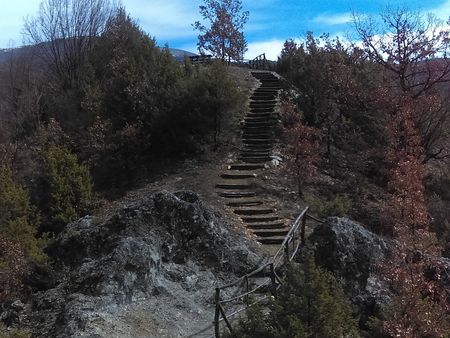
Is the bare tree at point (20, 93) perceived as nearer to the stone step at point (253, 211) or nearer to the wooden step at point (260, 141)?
the wooden step at point (260, 141)

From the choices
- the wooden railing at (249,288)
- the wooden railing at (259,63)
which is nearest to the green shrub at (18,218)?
the wooden railing at (249,288)

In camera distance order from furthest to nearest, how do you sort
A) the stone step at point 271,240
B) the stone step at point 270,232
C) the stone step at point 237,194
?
the stone step at point 237,194 < the stone step at point 270,232 < the stone step at point 271,240

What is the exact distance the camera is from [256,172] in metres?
20.2

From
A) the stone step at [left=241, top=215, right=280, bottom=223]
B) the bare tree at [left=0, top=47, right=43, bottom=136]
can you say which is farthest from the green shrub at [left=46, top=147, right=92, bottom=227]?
the bare tree at [left=0, top=47, right=43, bottom=136]

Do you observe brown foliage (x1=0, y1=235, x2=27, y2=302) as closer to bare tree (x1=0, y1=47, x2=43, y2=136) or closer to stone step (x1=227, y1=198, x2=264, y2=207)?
stone step (x1=227, y1=198, x2=264, y2=207)

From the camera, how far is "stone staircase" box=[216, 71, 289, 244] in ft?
51.7

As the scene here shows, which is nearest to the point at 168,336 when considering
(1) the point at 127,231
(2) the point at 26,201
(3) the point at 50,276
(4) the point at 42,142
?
(1) the point at 127,231

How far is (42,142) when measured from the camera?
72.9 ft

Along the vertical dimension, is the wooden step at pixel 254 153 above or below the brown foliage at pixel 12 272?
above

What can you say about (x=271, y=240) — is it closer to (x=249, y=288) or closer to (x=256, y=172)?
(x=249, y=288)

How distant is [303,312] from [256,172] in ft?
46.9

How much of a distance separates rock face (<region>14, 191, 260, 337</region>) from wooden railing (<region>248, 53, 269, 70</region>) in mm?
35069

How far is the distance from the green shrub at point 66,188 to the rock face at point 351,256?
8507 mm

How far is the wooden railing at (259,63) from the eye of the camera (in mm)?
46219
